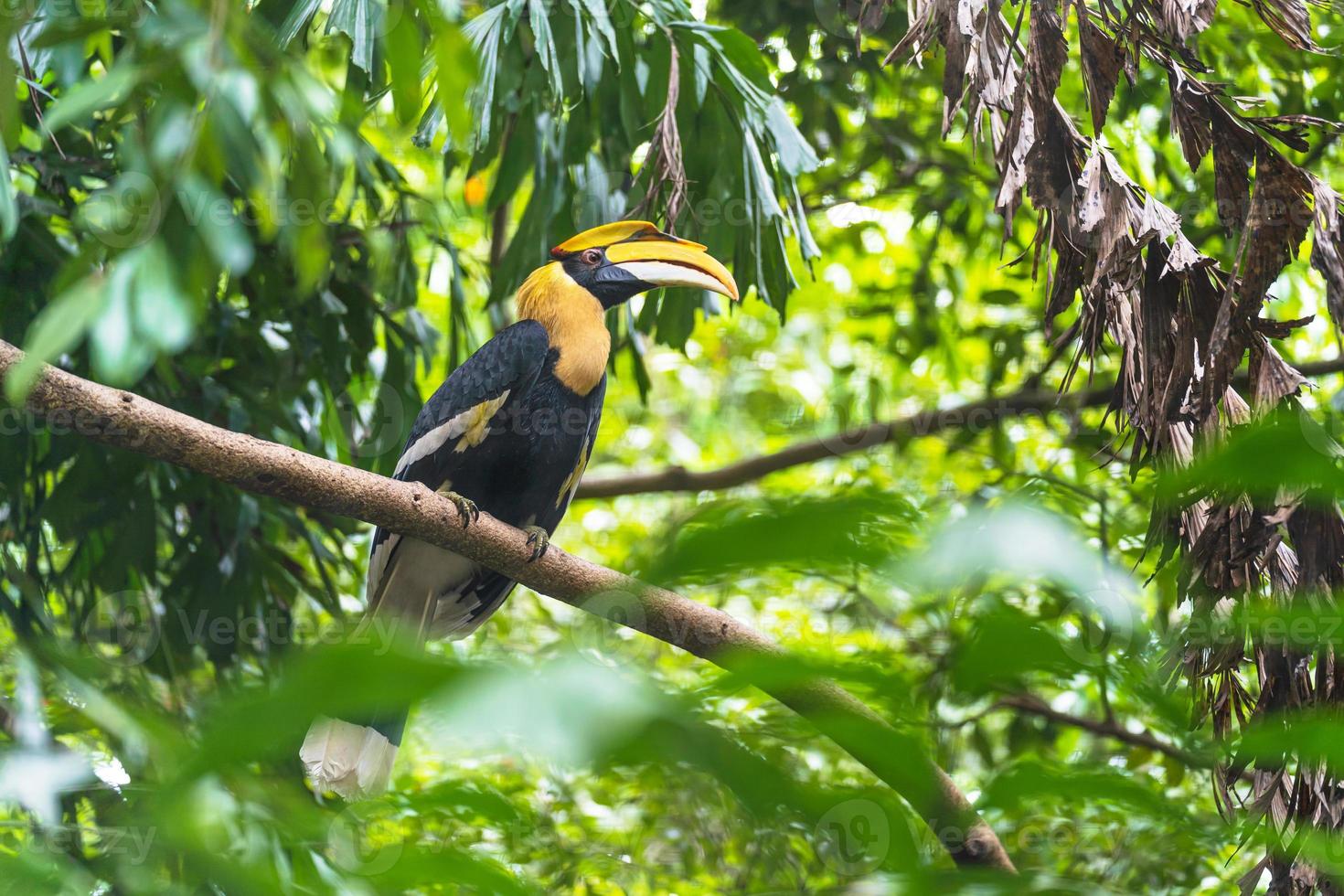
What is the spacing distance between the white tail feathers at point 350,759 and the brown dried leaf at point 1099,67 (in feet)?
6.78

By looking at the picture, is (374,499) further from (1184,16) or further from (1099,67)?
(1184,16)

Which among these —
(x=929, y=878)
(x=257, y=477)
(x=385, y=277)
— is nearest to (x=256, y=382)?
(x=385, y=277)

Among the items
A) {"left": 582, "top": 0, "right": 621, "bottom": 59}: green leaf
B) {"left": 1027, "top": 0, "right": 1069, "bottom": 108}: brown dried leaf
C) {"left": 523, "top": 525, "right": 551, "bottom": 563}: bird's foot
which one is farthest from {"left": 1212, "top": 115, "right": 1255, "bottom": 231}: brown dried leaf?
{"left": 523, "top": 525, "right": 551, "bottom": 563}: bird's foot

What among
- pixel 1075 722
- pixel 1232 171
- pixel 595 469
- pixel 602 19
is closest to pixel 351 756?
pixel 602 19

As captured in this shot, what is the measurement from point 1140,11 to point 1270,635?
1.94 metres

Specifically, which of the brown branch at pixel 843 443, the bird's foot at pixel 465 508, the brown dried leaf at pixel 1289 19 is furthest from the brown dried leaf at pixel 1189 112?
the brown branch at pixel 843 443

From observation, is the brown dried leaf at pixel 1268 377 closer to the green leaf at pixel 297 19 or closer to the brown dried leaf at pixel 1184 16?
the brown dried leaf at pixel 1184 16

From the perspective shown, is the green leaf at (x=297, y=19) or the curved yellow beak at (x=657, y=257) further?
the curved yellow beak at (x=657, y=257)

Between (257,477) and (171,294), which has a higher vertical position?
(257,477)

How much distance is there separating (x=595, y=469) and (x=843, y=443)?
2.12 m

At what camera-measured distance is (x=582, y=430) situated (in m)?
3.07

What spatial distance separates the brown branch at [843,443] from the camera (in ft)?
13.8

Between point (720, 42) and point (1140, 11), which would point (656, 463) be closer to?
point (720, 42)

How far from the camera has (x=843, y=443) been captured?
4254 millimetres
